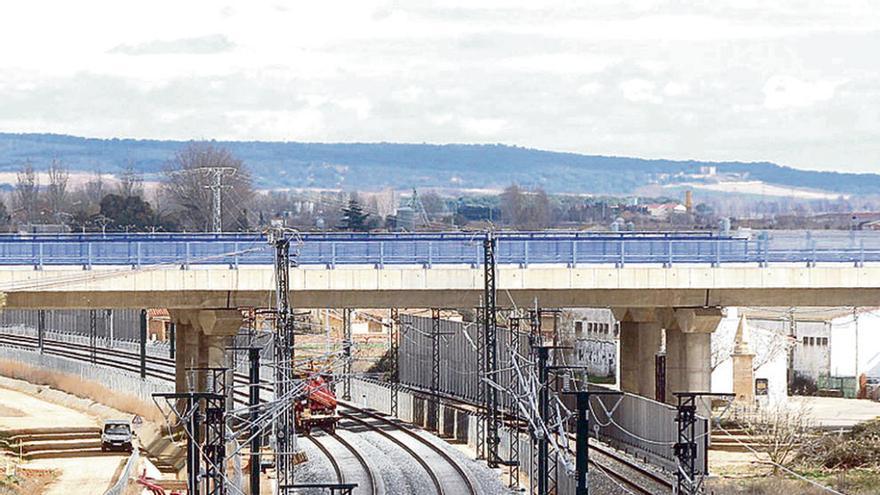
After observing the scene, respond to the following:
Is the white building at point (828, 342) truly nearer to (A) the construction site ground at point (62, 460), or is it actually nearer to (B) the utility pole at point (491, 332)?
(B) the utility pole at point (491, 332)

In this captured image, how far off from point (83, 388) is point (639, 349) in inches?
1398

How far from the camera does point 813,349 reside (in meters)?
103

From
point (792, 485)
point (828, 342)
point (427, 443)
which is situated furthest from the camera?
point (828, 342)

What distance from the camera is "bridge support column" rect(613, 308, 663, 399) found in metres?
81.4

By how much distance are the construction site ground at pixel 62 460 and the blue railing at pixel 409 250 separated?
8.14m

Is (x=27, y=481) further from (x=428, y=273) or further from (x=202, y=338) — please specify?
(x=428, y=273)

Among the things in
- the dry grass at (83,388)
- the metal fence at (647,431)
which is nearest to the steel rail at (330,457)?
the metal fence at (647,431)

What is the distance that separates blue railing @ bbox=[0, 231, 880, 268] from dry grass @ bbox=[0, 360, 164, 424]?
15386 mm

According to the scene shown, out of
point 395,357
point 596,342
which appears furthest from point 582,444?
point 596,342

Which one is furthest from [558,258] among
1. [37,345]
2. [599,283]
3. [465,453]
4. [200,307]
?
[37,345]

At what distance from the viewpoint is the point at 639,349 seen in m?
82.5

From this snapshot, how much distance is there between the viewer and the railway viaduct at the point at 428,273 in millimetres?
70500

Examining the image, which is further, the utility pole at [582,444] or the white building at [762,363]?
the white building at [762,363]

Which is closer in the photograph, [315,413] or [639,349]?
[315,413]
